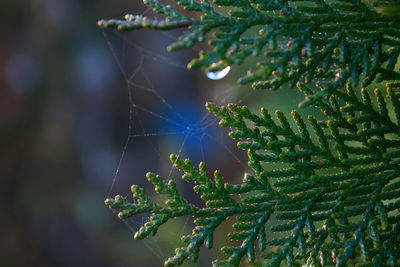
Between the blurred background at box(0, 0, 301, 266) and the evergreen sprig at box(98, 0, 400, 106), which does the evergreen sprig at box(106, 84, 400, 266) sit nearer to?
the evergreen sprig at box(98, 0, 400, 106)

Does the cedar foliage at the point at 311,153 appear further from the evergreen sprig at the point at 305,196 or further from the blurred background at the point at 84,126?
the blurred background at the point at 84,126

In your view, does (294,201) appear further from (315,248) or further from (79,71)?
(79,71)

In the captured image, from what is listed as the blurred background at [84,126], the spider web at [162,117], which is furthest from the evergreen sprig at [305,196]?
the blurred background at [84,126]

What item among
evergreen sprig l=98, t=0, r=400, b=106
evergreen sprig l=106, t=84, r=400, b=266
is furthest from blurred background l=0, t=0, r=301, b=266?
evergreen sprig l=98, t=0, r=400, b=106

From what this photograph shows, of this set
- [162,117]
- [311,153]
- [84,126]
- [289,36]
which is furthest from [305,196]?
[84,126]

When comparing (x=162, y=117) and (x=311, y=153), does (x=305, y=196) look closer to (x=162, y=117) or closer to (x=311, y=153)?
(x=311, y=153)

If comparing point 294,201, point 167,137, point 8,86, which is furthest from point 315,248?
point 8,86
